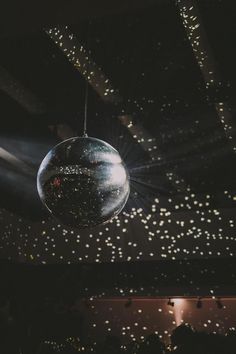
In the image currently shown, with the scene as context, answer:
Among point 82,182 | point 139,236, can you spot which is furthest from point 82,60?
point 139,236

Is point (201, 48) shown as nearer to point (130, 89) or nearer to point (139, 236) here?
point (130, 89)

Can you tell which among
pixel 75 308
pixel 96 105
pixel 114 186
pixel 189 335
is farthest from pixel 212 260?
pixel 114 186

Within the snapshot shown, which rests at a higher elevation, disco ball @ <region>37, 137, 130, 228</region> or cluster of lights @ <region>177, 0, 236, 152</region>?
cluster of lights @ <region>177, 0, 236, 152</region>

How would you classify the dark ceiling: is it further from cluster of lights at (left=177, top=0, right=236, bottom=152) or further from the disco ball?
the disco ball

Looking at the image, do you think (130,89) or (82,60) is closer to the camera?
(82,60)

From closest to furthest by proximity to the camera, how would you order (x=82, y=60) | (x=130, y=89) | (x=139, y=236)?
(x=82, y=60), (x=130, y=89), (x=139, y=236)

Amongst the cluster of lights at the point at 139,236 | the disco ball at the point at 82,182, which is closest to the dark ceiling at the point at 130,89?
the cluster of lights at the point at 139,236

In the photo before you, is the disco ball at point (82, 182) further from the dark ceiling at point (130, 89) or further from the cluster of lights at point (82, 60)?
the cluster of lights at point (82, 60)

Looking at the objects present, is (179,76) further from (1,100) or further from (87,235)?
(87,235)

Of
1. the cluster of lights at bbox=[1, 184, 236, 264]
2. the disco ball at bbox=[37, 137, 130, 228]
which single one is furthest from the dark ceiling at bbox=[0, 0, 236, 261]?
the disco ball at bbox=[37, 137, 130, 228]
